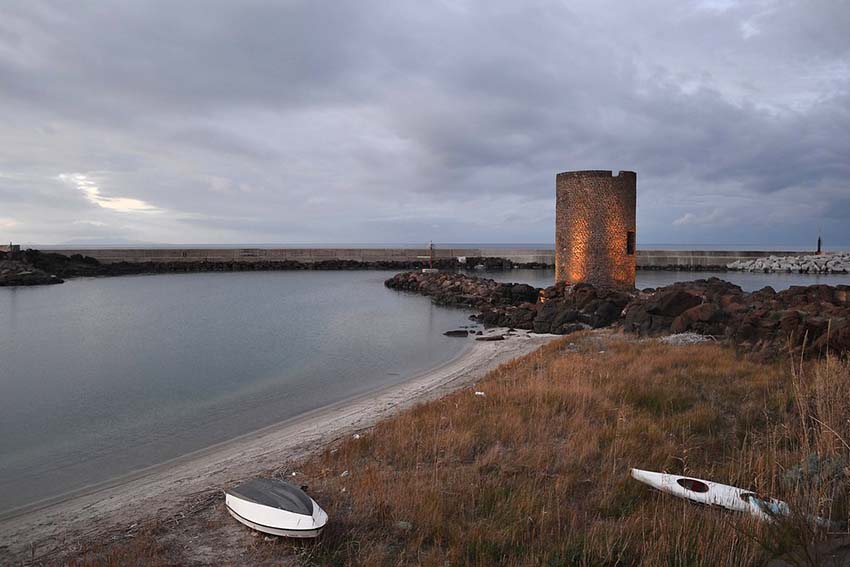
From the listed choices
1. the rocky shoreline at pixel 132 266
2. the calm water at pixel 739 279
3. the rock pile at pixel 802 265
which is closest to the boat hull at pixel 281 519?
the calm water at pixel 739 279

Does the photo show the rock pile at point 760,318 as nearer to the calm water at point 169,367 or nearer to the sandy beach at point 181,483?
the sandy beach at point 181,483

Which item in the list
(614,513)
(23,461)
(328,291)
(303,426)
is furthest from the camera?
(328,291)

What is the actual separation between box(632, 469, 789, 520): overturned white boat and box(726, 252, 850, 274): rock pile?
49209mm

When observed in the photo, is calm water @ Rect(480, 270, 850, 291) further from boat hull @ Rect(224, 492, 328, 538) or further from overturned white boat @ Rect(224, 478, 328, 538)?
boat hull @ Rect(224, 492, 328, 538)

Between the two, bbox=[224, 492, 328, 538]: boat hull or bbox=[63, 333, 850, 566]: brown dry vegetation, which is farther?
bbox=[224, 492, 328, 538]: boat hull

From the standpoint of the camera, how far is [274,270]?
5000cm

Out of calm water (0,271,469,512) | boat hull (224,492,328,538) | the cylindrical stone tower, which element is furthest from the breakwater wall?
boat hull (224,492,328,538)

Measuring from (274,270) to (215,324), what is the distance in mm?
30371

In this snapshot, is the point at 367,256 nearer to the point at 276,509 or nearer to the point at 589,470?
the point at 589,470

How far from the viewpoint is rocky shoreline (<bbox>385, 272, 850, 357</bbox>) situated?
8.84 m

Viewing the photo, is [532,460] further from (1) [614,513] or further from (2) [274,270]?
(2) [274,270]

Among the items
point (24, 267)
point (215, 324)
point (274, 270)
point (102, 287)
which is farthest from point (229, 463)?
point (274, 270)

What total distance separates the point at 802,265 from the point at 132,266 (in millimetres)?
58250

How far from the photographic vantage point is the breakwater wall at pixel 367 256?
50281 millimetres
